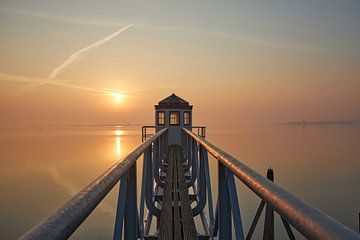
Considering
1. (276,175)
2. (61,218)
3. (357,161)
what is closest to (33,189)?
(276,175)

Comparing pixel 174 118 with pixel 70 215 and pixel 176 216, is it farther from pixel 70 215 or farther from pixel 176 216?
pixel 70 215

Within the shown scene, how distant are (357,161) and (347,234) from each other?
70442 mm

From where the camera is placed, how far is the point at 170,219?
13.5 feet

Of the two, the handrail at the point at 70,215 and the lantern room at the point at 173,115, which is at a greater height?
the lantern room at the point at 173,115

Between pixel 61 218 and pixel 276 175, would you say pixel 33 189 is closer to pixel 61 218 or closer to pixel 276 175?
pixel 276 175

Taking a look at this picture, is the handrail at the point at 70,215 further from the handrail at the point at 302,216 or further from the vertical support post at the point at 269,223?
the vertical support post at the point at 269,223

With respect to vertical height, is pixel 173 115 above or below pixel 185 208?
above

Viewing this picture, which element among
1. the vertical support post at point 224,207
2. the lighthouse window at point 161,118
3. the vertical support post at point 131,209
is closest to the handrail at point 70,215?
the vertical support post at point 131,209

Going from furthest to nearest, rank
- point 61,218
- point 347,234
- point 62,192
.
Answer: point 62,192 < point 61,218 < point 347,234

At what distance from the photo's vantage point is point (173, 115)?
1877 cm

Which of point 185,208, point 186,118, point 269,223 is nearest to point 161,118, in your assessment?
point 186,118

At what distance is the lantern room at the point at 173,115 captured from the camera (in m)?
18.5

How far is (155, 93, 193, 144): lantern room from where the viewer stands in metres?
18.5

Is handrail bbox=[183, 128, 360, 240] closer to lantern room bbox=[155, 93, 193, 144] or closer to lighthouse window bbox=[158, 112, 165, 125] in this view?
lantern room bbox=[155, 93, 193, 144]
